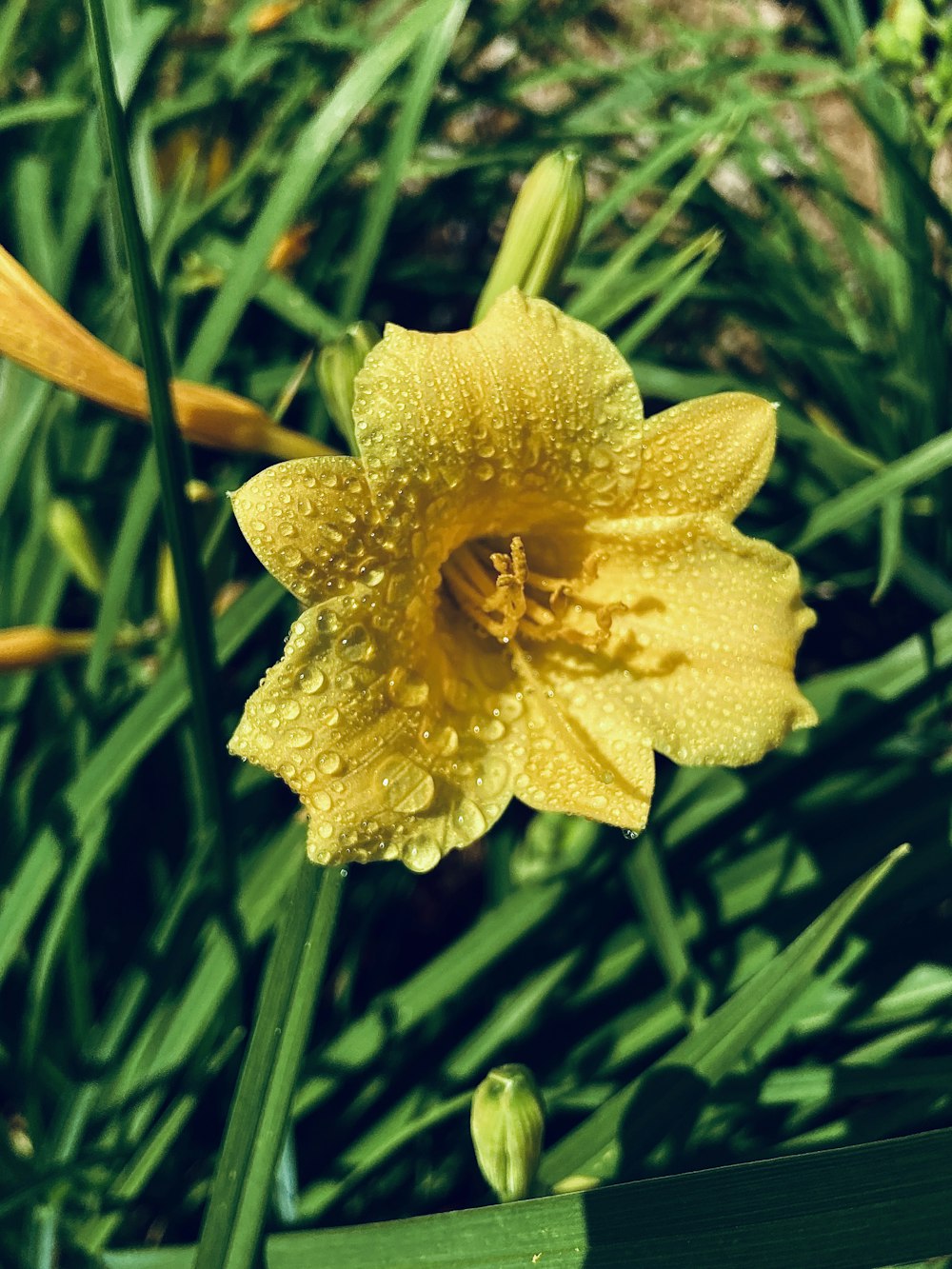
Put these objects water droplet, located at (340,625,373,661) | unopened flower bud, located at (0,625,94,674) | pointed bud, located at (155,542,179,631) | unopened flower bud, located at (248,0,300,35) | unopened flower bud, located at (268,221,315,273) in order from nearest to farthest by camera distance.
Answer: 1. water droplet, located at (340,625,373,661)
2. unopened flower bud, located at (0,625,94,674)
3. pointed bud, located at (155,542,179,631)
4. unopened flower bud, located at (268,221,315,273)
5. unopened flower bud, located at (248,0,300,35)

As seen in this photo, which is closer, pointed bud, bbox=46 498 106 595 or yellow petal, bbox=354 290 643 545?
yellow petal, bbox=354 290 643 545

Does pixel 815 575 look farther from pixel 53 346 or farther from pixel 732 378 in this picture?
pixel 53 346

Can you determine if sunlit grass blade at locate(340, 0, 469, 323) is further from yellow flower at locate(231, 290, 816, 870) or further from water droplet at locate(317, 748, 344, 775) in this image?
water droplet at locate(317, 748, 344, 775)

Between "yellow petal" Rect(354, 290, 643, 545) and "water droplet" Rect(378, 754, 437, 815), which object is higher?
"yellow petal" Rect(354, 290, 643, 545)

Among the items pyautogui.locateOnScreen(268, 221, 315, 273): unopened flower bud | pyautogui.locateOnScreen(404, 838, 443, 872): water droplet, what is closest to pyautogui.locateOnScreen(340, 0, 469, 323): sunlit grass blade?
pyautogui.locateOnScreen(268, 221, 315, 273): unopened flower bud

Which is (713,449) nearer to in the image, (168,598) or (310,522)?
(310,522)

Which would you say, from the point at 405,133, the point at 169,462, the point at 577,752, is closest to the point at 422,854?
the point at 577,752
